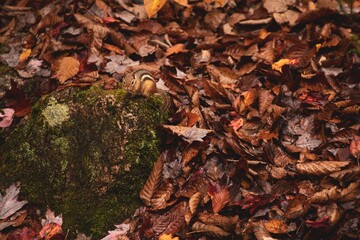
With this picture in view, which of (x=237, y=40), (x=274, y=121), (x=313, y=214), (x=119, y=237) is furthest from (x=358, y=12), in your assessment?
(x=119, y=237)

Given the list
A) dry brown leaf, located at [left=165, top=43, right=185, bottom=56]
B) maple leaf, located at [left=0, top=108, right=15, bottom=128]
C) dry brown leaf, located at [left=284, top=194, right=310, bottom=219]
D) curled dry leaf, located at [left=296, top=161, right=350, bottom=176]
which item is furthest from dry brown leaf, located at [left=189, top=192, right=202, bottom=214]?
maple leaf, located at [left=0, top=108, right=15, bottom=128]

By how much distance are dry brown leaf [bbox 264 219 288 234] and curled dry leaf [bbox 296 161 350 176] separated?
0.44 meters

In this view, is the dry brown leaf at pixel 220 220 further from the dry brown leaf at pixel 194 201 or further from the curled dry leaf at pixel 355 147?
the curled dry leaf at pixel 355 147

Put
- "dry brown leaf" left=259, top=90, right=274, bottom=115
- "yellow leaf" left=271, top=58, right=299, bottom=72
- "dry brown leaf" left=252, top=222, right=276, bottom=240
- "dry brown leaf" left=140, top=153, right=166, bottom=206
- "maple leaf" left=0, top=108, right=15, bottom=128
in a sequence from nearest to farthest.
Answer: "dry brown leaf" left=252, top=222, right=276, bottom=240 < "dry brown leaf" left=140, top=153, right=166, bottom=206 < "dry brown leaf" left=259, top=90, right=274, bottom=115 < "maple leaf" left=0, top=108, right=15, bottom=128 < "yellow leaf" left=271, top=58, right=299, bottom=72

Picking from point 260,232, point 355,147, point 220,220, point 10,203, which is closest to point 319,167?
point 355,147

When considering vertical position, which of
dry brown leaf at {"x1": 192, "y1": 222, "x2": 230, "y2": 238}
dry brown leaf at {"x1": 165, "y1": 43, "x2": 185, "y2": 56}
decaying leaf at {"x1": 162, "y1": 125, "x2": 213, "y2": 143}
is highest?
dry brown leaf at {"x1": 165, "y1": 43, "x2": 185, "y2": 56}

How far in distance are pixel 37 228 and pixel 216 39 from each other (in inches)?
101

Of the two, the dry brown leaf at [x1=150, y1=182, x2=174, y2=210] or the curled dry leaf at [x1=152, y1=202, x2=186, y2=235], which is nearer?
the curled dry leaf at [x1=152, y1=202, x2=186, y2=235]

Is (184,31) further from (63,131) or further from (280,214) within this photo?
(280,214)

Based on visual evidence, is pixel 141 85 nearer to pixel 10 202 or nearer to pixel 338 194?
pixel 10 202

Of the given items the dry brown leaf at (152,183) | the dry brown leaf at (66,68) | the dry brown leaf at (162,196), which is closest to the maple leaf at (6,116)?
the dry brown leaf at (66,68)

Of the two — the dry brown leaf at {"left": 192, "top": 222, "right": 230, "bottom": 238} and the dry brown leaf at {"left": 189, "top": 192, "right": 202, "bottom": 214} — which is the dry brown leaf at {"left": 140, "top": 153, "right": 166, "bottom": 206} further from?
the dry brown leaf at {"left": 192, "top": 222, "right": 230, "bottom": 238}

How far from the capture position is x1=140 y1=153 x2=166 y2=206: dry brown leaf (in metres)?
3.21

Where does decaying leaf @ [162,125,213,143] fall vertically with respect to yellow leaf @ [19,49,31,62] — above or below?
below
